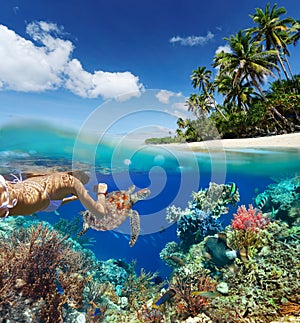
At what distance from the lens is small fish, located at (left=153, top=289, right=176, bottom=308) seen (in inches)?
177

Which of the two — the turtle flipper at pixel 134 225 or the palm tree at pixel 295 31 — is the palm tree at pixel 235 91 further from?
the turtle flipper at pixel 134 225

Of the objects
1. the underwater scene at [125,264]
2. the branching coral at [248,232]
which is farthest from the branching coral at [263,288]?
the branching coral at [248,232]

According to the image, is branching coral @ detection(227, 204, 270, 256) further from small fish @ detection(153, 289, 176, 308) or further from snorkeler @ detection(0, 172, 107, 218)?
snorkeler @ detection(0, 172, 107, 218)

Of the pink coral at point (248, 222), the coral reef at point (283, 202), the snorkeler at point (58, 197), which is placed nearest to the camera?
the snorkeler at point (58, 197)

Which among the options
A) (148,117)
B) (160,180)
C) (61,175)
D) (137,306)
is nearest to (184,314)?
(137,306)

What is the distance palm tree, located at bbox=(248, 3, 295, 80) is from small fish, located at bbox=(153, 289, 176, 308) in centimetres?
2981

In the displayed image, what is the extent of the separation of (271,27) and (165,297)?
107 ft

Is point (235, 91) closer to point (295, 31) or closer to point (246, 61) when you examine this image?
point (246, 61)

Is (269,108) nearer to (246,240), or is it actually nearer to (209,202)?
(209,202)

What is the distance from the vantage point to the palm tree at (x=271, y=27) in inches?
1035

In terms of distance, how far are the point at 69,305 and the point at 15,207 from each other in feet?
13.1

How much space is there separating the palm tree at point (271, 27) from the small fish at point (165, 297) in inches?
1174

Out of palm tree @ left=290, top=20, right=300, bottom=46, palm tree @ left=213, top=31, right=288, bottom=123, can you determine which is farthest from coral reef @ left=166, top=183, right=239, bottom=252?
palm tree @ left=290, top=20, right=300, bottom=46

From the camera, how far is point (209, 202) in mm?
9633
